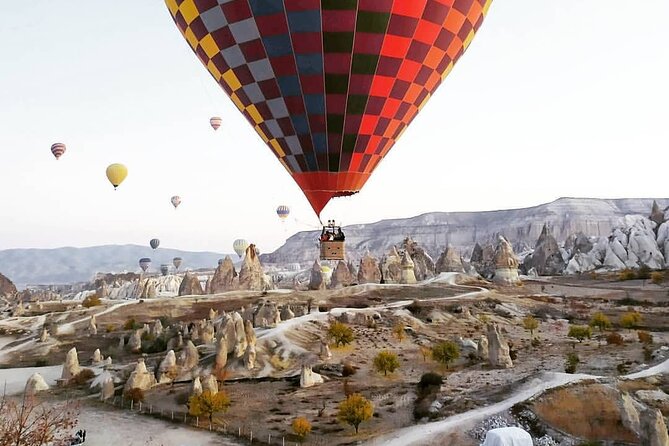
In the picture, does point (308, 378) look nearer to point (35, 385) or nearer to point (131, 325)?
point (35, 385)

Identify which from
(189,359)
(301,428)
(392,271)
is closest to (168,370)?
(189,359)

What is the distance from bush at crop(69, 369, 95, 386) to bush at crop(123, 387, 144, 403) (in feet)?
21.9

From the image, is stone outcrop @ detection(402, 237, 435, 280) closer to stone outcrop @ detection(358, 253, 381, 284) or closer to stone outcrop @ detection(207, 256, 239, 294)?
stone outcrop @ detection(358, 253, 381, 284)

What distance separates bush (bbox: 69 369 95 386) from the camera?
3039cm

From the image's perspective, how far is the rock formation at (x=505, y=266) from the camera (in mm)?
75812

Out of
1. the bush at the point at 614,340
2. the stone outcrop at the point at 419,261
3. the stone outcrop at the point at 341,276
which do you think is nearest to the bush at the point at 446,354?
the bush at the point at 614,340

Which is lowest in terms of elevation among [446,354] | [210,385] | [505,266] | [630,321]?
[630,321]

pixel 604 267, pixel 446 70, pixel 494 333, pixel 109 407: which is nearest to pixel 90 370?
pixel 109 407

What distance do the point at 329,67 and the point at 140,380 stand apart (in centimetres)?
2078

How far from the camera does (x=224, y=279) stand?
289 ft

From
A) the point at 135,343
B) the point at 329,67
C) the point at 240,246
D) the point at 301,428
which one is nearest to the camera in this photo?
the point at 329,67

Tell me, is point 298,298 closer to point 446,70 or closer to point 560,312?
point 560,312

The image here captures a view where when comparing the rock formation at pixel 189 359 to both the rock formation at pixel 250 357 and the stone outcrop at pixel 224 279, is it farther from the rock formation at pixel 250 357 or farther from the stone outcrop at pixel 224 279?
the stone outcrop at pixel 224 279

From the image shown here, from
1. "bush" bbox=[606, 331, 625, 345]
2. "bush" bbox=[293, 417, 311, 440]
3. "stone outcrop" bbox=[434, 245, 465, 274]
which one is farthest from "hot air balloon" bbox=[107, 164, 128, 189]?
"stone outcrop" bbox=[434, 245, 465, 274]
